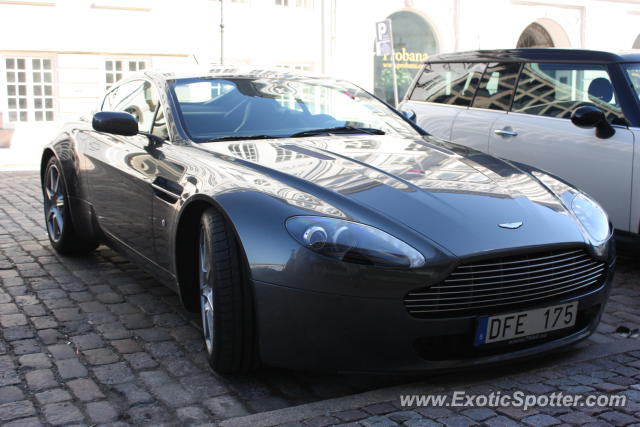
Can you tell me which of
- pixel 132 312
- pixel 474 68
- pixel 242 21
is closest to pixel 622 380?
pixel 132 312

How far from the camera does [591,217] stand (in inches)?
151

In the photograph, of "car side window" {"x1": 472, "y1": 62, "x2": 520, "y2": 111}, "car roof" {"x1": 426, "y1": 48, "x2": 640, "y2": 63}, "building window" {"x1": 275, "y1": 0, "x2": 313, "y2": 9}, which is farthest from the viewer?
"building window" {"x1": 275, "y1": 0, "x2": 313, "y2": 9}

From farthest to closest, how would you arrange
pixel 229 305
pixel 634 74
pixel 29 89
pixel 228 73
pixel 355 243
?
pixel 29 89, pixel 634 74, pixel 228 73, pixel 229 305, pixel 355 243

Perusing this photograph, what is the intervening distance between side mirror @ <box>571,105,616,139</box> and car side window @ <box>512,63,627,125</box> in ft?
0.36

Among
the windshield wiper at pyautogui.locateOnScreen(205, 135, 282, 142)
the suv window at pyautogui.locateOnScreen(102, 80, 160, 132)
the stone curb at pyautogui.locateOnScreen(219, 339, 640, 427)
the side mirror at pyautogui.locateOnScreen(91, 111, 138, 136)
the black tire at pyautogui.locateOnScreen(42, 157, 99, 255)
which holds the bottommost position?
the stone curb at pyautogui.locateOnScreen(219, 339, 640, 427)

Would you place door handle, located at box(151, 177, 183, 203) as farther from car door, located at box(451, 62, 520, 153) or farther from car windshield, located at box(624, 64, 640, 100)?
car windshield, located at box(624, 64, 640, 100)

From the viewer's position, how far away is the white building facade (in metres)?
18.1

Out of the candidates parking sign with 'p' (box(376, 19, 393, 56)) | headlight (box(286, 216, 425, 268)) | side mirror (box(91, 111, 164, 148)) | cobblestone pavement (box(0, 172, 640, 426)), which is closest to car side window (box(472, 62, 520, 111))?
cobblestone pavement (box(0, 172, 640, 426))

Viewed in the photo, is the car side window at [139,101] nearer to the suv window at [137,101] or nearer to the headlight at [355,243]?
the suv window at [137,101]

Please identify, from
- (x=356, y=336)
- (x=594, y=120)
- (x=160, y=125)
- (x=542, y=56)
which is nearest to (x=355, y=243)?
(x=356, y=336)

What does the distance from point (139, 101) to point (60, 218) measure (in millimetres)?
1351

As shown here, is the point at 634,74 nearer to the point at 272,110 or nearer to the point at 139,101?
the point at 272,110

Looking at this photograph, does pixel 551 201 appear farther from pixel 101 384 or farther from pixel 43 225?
pixel 43 225

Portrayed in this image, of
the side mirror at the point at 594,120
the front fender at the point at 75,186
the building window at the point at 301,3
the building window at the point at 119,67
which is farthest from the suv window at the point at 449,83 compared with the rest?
the building window at the point at 301,3
